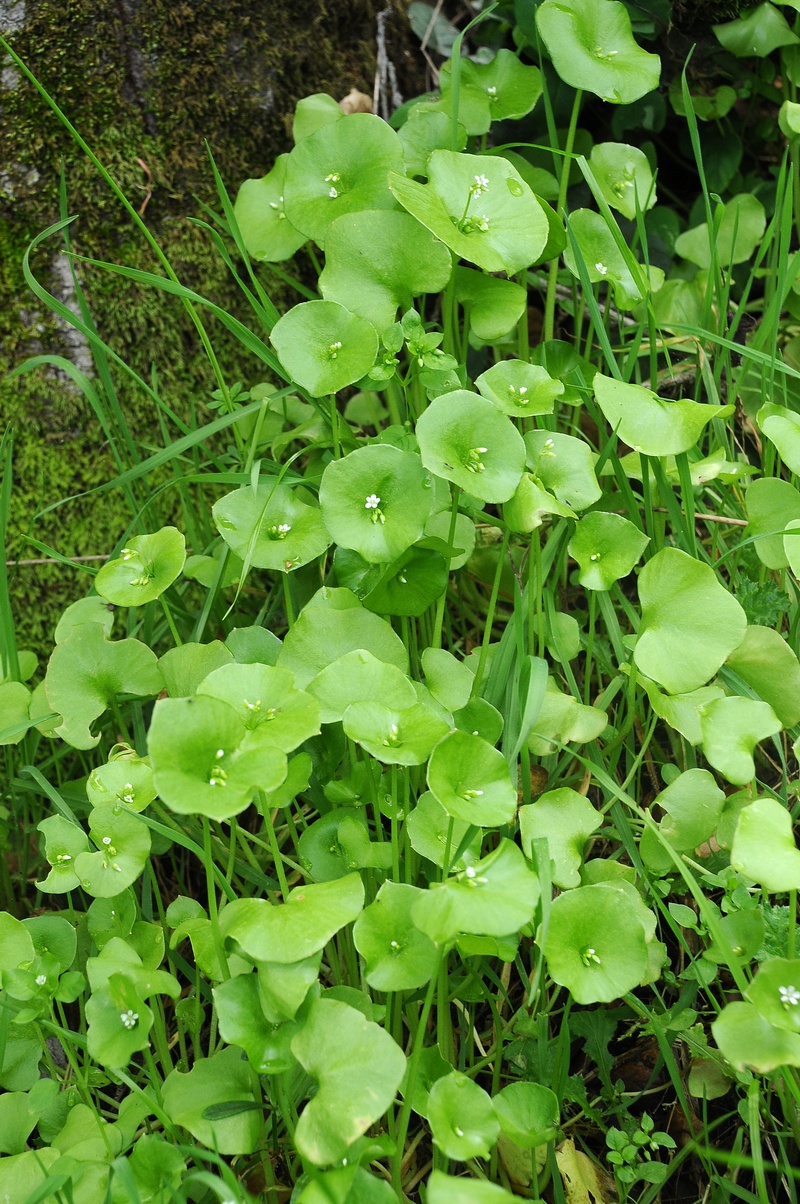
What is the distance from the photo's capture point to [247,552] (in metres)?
1.01

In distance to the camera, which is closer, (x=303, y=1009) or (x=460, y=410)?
(x=303, y=1009)

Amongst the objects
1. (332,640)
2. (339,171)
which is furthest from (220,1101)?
(339,171)

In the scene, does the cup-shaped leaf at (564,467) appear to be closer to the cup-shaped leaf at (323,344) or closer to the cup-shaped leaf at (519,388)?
the cup-shaped leaf at (519,388)

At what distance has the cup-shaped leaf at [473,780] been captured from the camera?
30.1 inches

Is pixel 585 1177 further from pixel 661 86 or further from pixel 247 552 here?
pixel 661 86

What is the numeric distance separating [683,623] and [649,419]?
229mm

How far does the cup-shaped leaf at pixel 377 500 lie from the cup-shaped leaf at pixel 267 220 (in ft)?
1.50

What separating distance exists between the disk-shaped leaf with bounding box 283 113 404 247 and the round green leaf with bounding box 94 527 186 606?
42 cm

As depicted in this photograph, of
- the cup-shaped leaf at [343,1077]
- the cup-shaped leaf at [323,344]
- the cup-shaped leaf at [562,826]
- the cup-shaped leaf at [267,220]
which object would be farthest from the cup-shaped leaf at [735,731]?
the cup-shaped leaf at [267,220]

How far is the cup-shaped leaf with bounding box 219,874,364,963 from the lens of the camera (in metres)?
0.72

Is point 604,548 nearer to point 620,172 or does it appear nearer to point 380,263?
point 380,263

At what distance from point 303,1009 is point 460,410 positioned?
58cm

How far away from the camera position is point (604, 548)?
103cm

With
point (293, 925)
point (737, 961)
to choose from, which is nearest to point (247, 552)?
point (293, 925)
